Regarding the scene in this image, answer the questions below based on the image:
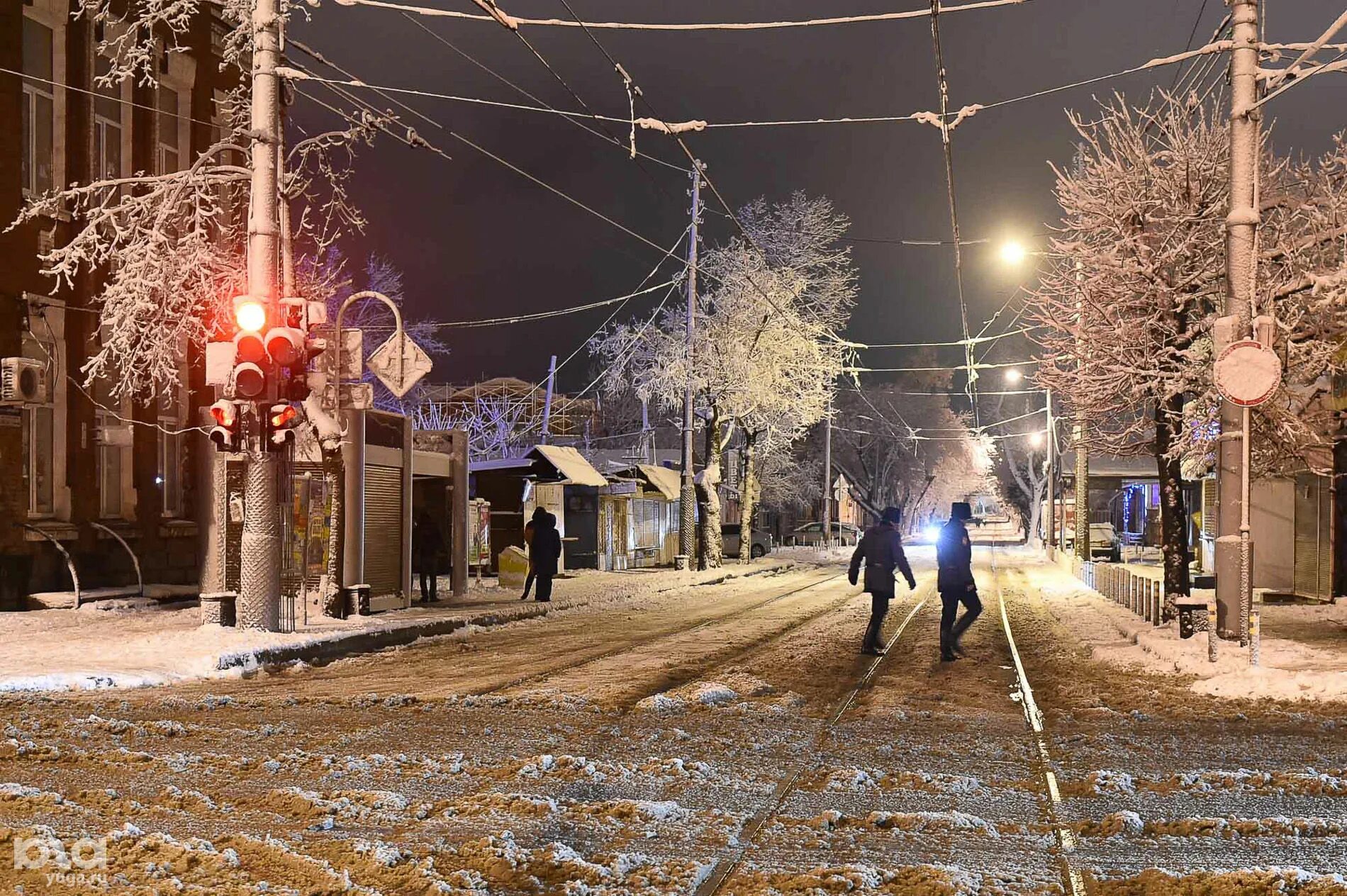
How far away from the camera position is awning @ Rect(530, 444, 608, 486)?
1267 inches

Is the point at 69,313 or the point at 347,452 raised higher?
the point at 69,313

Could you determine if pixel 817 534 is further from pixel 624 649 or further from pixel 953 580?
pixel 953 580

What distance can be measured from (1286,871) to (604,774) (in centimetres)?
373

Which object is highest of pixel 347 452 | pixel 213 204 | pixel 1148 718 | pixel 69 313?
pixel 213 204

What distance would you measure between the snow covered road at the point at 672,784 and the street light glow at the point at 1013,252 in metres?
14.2

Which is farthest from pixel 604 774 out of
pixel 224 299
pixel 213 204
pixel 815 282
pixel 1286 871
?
pixel 815 282

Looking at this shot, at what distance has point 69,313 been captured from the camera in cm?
2050

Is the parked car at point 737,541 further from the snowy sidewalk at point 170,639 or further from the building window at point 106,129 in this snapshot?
the building window at point 106,129

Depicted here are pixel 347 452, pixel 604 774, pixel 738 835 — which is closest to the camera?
pixel 738 835

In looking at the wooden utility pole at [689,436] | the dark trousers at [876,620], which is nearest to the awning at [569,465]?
the wooden utility pole at [689,436]

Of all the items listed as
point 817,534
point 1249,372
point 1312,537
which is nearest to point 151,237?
point 1249,372

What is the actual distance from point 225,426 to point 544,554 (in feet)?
33.4

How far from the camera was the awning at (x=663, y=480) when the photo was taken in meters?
41.0

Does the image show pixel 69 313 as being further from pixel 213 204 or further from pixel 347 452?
pixel 347 452
